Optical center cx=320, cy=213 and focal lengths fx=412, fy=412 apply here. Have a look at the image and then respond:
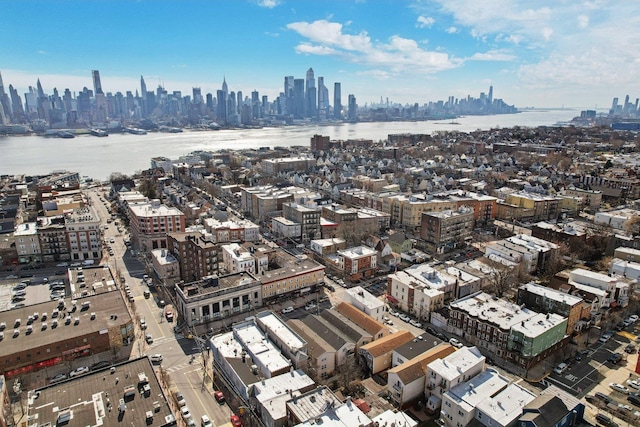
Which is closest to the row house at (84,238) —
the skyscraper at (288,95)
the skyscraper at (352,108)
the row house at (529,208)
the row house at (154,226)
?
the row house at (154,226)

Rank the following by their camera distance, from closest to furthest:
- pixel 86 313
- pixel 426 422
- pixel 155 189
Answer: pixel 426 422 < pixel 86 313 < pixel 155 189

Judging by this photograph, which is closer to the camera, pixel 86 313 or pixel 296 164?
pixel 86 313

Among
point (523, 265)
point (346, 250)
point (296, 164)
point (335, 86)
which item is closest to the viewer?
point (523, 265)

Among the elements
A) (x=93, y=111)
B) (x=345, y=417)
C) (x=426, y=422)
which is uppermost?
(x=93, y=111)

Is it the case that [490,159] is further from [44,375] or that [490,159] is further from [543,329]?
[44,375]

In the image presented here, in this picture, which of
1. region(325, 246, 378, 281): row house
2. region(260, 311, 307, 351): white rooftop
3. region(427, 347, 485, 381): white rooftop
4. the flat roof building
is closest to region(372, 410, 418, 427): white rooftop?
region(427, 347, 485, 381): white rooftop

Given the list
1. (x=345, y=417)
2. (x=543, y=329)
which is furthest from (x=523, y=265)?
(x=345, y=417)

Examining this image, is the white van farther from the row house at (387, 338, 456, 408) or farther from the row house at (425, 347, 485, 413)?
the row house at (387, 338, 456, 408)
